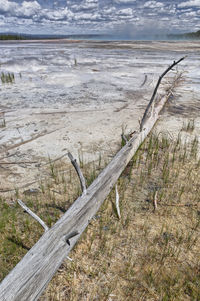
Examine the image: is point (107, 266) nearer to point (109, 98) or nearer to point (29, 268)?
point (29, 268)

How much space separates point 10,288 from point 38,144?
3712 millimetres

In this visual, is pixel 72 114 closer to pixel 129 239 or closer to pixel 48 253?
pixel 129 239

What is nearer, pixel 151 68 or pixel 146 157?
pixel 146 157

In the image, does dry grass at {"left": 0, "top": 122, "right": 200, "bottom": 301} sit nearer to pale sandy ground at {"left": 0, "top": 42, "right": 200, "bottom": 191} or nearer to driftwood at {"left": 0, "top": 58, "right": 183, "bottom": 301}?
driftwood at {"left": 0, "top": 58, "right": 183, "bottom": 301}

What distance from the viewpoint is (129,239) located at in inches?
107

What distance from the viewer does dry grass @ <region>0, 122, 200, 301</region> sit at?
2174 millimetres

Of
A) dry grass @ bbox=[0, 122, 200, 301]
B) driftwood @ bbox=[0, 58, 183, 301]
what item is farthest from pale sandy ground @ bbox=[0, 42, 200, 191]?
driftwood @ bbox=[0, 58, 183, 301]

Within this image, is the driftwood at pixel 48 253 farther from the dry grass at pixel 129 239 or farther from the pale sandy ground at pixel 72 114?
the pale sandy ground at pixel 72 114

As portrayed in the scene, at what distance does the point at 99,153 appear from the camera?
4.76m

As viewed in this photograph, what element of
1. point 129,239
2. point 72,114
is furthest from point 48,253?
point 72,114

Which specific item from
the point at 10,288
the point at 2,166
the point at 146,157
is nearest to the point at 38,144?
the point at 2,166

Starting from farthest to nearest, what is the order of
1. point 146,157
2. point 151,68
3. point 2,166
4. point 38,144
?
point 151,68 → point 38,144 → point 146,157 → point 2,166

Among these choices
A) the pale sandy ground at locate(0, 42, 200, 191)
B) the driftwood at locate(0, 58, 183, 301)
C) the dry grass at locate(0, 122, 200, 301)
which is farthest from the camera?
the pale sandy ground at locate(0, 42, 200, 191)

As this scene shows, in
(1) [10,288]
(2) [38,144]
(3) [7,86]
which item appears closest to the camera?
(1) [10,288]
